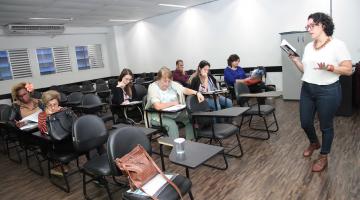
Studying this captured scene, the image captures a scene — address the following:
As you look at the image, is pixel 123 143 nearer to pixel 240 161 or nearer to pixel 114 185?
pixel 114 185

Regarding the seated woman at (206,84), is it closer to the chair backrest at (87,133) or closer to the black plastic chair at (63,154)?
the chair backrest at (87,133)

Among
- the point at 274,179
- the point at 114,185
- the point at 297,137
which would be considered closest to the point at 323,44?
the point at 274,179

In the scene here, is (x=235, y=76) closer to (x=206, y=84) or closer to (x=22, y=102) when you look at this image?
(x=206, y=84)

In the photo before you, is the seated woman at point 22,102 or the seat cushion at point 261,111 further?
the seated woman at point 22,102

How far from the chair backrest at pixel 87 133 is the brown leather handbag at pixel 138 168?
986 millimetres

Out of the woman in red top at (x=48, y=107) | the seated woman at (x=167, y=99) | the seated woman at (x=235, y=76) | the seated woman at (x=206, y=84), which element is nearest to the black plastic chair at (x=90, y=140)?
the woman in red top at (x=48, y=107)

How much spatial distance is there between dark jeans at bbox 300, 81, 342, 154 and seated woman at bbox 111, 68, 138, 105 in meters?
2.70

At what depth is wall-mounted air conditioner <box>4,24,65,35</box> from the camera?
25.2ft

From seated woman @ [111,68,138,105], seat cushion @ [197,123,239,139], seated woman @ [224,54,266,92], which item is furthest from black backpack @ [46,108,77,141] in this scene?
seated woman @ [224,54,266,92]

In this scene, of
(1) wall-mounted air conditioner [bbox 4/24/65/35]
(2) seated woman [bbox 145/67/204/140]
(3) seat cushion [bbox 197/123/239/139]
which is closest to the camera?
(3) seat cushion [bbox 197/123/239/139]

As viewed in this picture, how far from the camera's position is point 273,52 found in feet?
22.2

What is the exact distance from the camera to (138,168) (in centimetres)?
188

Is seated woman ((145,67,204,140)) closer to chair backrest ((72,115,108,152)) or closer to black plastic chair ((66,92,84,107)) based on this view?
chair backrest ((72,115,108,152))

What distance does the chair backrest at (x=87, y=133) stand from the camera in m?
2.71
